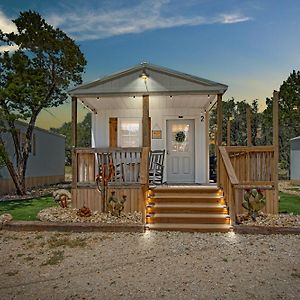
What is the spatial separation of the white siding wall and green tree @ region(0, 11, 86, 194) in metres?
3.81

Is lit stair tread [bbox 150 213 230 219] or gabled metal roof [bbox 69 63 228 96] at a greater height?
gabled metal roof [bbox 69 63 228 96]

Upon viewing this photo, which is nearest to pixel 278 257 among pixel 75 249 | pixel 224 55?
pixel 75 249

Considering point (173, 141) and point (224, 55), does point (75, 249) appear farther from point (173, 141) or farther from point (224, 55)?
point (224, 55)

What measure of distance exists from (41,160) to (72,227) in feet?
38.8

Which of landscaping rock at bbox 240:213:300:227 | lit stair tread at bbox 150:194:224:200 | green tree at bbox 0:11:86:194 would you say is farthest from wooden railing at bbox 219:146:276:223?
green tree at bbox 0:11:86:194

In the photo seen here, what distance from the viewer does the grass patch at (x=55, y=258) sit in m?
4.88

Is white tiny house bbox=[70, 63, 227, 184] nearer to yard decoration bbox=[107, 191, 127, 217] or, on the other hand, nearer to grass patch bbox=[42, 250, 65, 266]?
yard decoration bbox=[107, 191, 127, 217]

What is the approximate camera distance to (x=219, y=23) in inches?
511

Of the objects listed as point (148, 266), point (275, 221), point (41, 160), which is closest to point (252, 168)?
point (275, 221)

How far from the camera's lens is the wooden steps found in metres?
6.94

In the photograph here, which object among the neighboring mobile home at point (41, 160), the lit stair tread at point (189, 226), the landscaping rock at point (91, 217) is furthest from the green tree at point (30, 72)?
the lit stair tread at point (189, 226)

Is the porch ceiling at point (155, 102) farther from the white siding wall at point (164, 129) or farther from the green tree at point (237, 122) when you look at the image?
the green tree at point (237, 122)

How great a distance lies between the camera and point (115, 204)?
7.59m

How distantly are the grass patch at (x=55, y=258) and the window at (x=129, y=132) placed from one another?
5.66m
